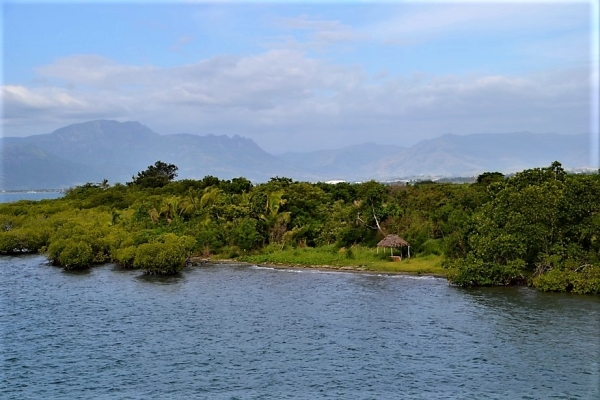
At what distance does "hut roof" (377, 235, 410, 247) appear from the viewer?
143 ft

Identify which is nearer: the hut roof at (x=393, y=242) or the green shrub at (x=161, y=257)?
the green shrub at (x=161, y=257)

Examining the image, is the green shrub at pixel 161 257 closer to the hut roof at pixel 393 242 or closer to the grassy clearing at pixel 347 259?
the grassy clearing at pixel 347 259

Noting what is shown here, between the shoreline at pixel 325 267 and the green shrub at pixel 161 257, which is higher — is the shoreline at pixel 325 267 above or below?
below

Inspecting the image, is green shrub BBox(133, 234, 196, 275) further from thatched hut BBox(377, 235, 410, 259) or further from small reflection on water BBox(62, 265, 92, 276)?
thatched hut BBox(377, 235, 410, 259)

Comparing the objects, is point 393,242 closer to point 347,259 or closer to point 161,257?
point 347,259

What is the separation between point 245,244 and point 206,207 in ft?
27.5

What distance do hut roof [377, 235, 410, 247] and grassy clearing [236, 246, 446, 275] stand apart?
1.14 meters

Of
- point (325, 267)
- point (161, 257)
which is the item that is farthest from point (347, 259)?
point (161, 257)

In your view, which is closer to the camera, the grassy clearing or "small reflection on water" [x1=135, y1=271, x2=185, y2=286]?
"small reflection on water" [x1=135, y1=271, x2=185, y2=286]

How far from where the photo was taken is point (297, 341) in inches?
1023

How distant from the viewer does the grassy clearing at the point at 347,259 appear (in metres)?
41.8

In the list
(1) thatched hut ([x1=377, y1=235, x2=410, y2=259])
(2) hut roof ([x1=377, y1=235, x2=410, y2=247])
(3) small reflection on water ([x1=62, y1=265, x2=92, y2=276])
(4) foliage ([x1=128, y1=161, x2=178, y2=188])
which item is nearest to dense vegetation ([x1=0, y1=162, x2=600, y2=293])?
(3) small reflection on water ([x1=62, y1=265, x2=92, y2=276])

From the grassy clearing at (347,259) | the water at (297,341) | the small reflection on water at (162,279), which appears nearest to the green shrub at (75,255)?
the small reflection on water at (162,279)

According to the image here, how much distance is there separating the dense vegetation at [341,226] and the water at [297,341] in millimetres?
2767
